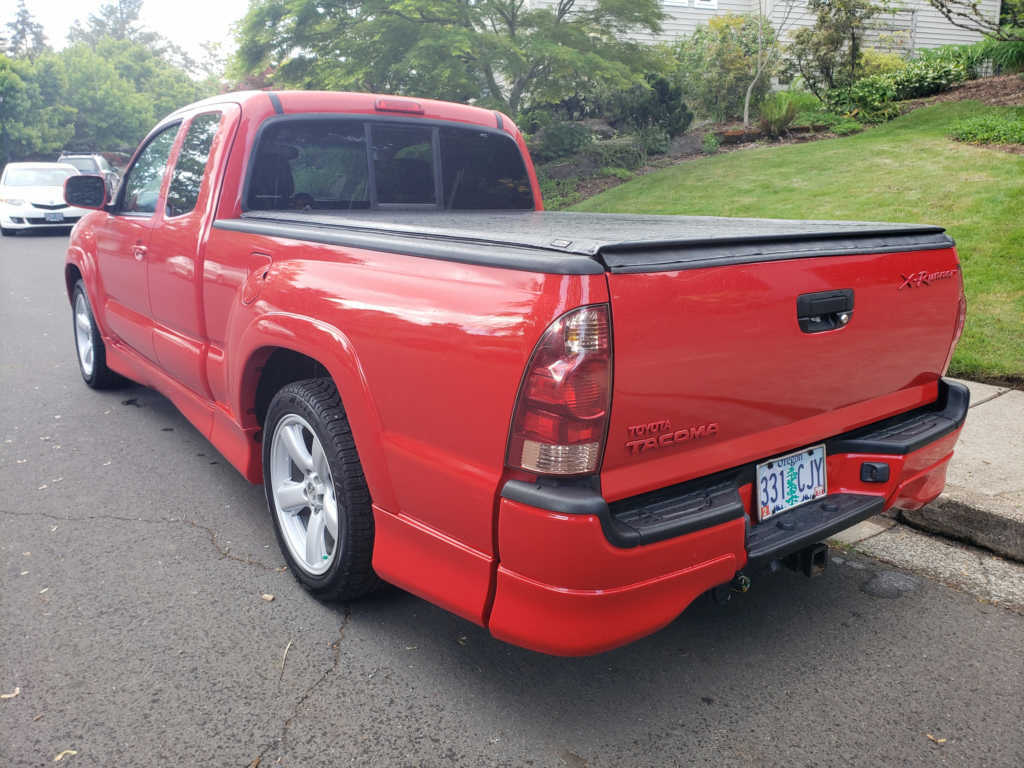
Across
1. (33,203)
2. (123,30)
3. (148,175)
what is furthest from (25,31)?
(148,175)

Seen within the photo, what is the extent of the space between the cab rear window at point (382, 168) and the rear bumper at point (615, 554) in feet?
7.94

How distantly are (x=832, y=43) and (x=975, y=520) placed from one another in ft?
48.1

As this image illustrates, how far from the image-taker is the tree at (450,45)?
13797 mm

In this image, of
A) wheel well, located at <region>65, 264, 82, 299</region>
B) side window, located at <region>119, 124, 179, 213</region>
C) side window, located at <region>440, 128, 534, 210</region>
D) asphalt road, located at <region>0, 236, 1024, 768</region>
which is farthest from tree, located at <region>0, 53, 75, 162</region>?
asphalt road, located at <region>0, 236, 1024, 768</region>

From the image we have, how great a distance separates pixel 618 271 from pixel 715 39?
18.6 m

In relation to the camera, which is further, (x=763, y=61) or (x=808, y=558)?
(x=763, y=61)

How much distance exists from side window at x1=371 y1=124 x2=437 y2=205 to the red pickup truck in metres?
0.61

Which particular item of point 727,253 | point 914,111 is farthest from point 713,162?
point 727,253

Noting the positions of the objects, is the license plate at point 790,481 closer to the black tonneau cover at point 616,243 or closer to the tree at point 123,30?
the black tonneau cover at point 616,243

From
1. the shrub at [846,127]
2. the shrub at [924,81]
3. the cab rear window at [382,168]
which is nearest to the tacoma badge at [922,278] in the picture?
the cab rear window at [382,168]

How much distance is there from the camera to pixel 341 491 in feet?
9.32

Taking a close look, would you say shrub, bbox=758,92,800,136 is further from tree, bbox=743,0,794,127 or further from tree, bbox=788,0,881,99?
tree, bbox=788,0,881,99

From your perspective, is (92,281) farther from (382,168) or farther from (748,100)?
(748,100)

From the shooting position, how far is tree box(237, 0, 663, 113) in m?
13.8
